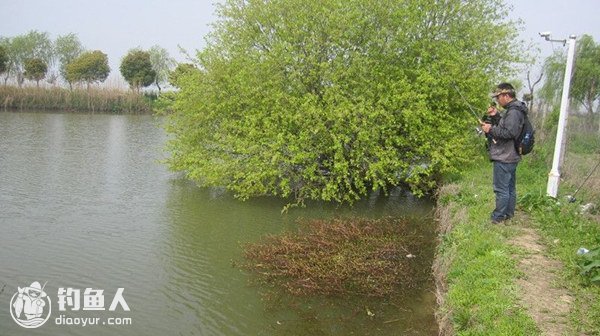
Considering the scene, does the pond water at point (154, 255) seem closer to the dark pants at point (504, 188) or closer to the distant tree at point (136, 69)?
the dark pants at point (504, 188)

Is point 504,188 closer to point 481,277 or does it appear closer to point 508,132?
point 508,132

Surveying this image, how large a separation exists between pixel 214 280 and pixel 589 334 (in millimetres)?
5315

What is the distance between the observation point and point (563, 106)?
9453 mm

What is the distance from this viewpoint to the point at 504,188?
769cm

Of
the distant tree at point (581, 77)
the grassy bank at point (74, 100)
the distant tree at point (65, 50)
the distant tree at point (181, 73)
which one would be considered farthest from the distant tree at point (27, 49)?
the distant tree at point (581, 77)

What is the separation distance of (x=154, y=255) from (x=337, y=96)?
238 inches

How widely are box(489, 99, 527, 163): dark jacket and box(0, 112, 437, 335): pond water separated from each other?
7.77ft

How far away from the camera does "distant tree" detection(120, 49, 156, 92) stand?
5458 cm

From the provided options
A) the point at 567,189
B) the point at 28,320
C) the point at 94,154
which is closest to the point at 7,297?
the point at 28,320

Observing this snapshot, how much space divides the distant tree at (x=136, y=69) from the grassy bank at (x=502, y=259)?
163 ft

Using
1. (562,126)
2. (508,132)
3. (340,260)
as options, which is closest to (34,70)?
(340,260)

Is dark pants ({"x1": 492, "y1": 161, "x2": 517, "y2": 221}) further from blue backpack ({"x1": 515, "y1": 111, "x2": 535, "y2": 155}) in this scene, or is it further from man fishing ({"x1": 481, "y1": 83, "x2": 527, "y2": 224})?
blue backpack ({"x1": 515, "y1": 111, "x2": 535, "y2": 155})

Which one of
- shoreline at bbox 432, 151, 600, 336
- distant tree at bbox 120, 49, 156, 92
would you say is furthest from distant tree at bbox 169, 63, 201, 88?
distant tree at bbox 120, 49, 156, 92

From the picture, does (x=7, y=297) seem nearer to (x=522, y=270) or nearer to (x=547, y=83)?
(x=522, y=270)
